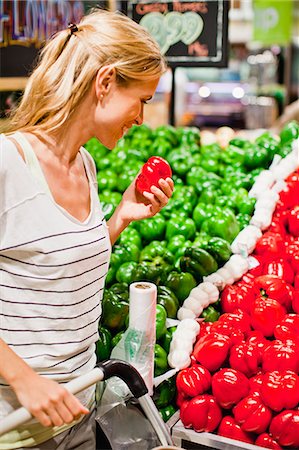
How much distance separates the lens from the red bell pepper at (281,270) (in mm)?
2641

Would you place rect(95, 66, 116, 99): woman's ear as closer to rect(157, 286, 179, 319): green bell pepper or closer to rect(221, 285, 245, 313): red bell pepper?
rect(157, 286, 179, 319): green bell pepper

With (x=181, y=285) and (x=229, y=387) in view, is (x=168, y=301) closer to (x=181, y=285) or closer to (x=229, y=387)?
(x=181, y=285)

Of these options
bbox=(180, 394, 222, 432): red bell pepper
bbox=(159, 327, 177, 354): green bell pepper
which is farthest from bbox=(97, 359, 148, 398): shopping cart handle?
bbox=(159, 327, 177, 354): green bell pepper

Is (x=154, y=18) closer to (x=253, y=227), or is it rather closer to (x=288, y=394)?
(x=253, y=227)

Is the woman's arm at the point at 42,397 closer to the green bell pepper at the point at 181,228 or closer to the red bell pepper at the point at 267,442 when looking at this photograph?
the red bell pepper at the point at 267,442

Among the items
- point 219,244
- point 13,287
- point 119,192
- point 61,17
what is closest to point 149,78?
point 13,287

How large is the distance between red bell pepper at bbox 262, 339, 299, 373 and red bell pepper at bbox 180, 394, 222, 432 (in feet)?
0.72

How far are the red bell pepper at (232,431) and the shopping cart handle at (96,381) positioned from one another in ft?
1.64

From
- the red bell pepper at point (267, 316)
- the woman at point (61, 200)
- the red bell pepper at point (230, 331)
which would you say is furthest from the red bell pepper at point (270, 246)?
the woman at point (61, 200)

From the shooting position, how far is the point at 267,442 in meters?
1.93

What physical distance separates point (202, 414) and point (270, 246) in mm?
1049

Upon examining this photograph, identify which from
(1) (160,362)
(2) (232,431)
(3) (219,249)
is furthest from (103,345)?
(3) (219,249)

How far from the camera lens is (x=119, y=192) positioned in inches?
139

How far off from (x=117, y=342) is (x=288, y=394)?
64cm
